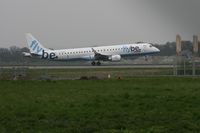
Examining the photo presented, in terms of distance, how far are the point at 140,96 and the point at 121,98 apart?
129 centimetres

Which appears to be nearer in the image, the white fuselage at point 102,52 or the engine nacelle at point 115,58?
the white fuselage at point 102,52

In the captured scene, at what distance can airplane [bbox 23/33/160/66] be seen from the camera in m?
76.3

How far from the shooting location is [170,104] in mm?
18016

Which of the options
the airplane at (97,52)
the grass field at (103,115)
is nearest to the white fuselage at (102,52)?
the airplane at (97,52)

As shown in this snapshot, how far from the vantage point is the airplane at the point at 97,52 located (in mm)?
76312

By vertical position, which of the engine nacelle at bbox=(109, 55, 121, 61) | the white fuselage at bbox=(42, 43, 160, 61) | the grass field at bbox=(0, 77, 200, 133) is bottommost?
the grass field at bbox=(0, 77, 200, 133)

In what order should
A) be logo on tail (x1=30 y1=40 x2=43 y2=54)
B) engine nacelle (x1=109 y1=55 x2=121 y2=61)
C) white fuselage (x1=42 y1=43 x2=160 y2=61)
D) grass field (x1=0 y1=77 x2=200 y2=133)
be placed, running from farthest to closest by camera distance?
be logo on tail (x1=30 y1=40 x2=43 y2=54) → engine nacelle (x1=109 y1=55 x2=121 y2=61) → white fuselage (x1=42 y1=43 x2=160 y2=61) → grass field (x1=0 y1=77 x2=200 y2=133)

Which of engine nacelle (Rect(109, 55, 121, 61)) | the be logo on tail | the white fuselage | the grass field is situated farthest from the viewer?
the be logo on tail

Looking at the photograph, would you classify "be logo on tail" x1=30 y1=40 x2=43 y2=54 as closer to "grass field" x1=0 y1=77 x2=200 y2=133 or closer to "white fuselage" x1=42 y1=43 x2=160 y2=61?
"white fuselage" x1=42 y1=43 x2=160 y2=61

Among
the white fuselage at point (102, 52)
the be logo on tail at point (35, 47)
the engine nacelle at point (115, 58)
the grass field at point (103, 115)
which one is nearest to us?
the grass field at point (103, 115)

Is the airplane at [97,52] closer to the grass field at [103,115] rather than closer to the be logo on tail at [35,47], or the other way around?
the be logo on tail at [35,47]

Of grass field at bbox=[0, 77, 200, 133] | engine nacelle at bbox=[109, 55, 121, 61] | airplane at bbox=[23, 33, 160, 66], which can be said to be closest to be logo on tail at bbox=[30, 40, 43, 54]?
airplane at bbox=[23, 33, 160, 66]

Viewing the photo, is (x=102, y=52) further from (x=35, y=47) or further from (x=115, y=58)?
(x=35, y=47)

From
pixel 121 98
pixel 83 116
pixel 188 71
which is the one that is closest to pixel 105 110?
pixel 83 116
